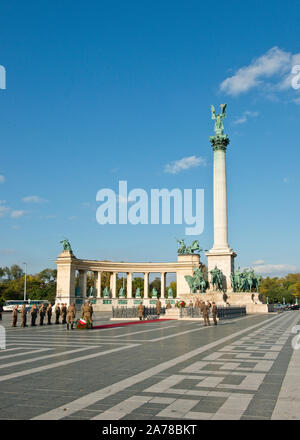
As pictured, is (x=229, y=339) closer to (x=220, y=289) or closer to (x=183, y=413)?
(x=183, y=413)

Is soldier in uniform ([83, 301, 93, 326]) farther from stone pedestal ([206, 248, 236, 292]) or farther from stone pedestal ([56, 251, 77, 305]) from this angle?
stone pedestal ([56, 251, 77, 305])

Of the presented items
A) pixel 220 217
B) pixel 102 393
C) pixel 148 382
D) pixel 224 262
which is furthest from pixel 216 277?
pixel 102 393

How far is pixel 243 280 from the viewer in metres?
55.6

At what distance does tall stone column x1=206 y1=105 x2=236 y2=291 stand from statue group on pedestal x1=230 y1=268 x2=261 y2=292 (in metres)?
0.65

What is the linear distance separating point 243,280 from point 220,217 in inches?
356

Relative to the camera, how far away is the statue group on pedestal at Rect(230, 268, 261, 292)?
55.7m

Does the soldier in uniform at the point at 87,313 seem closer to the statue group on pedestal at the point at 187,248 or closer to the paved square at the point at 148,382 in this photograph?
the paved square at the point at 148,382

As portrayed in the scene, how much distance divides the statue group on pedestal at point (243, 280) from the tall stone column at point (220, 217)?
0.65 m

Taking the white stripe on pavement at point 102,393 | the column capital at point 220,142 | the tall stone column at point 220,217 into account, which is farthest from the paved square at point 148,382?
the column capital at point 220,142

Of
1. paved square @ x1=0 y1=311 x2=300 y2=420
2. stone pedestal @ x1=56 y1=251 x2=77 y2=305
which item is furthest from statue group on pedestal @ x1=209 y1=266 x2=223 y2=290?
stone pedestal @ x1=56 y1=251 x2=77 y2=305

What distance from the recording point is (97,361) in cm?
1348

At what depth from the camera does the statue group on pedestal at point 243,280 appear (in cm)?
5569

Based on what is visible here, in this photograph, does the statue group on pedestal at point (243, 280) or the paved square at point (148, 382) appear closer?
the paved square at point (148, 382)
